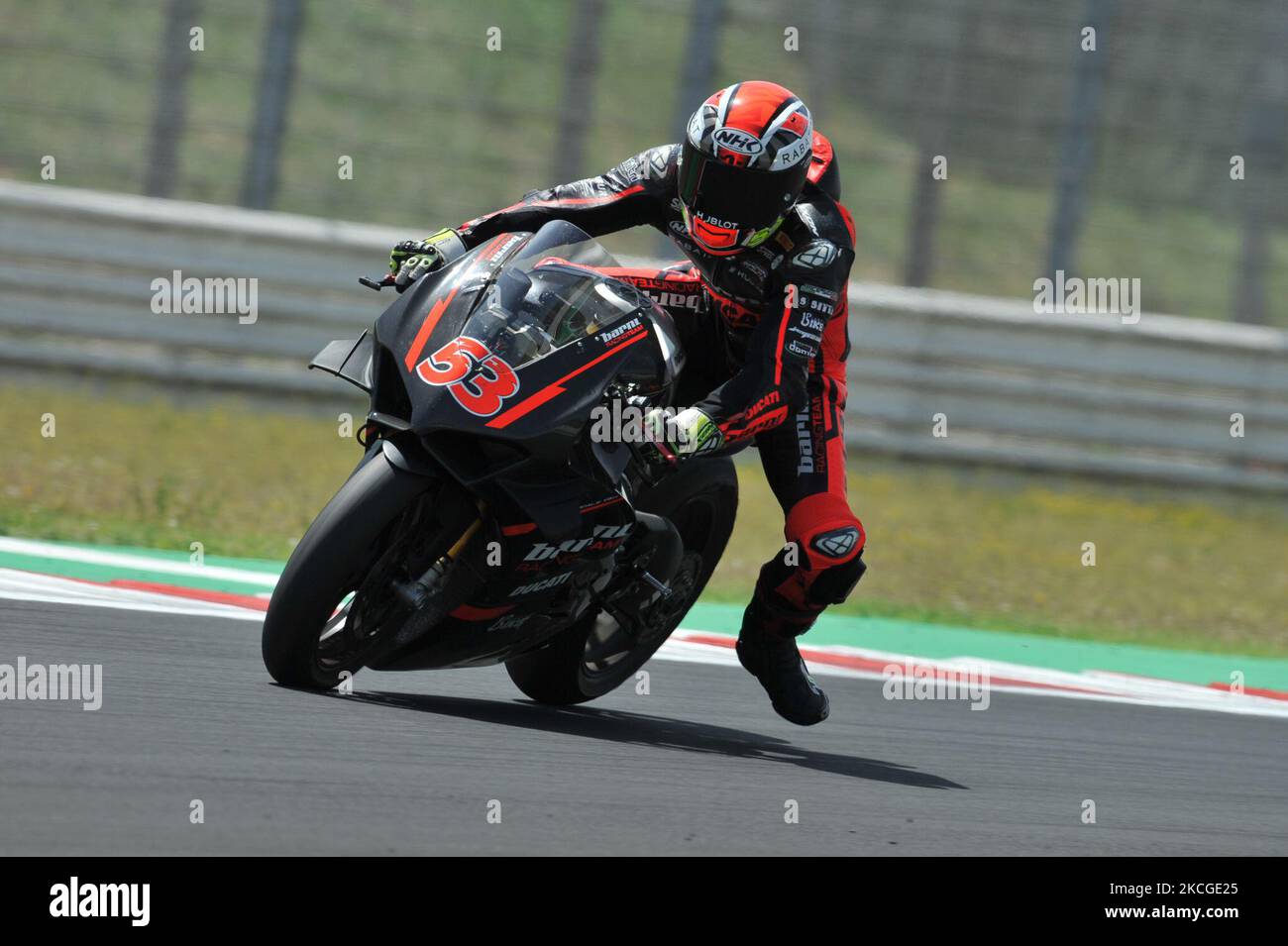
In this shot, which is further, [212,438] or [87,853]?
[212,438]

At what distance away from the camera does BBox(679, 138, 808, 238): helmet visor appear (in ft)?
15.8

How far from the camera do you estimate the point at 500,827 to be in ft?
11.8

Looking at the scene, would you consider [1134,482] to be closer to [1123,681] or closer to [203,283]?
[1123,681]

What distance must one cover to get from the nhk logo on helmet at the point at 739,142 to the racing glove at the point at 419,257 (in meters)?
0.78

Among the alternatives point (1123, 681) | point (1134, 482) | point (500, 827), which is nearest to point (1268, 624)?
point (1134, 482)

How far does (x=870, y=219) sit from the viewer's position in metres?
10.5

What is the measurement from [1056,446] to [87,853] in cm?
813

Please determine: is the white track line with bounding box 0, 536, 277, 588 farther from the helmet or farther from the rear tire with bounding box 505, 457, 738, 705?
the helmet

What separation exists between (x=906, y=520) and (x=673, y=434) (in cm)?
584
